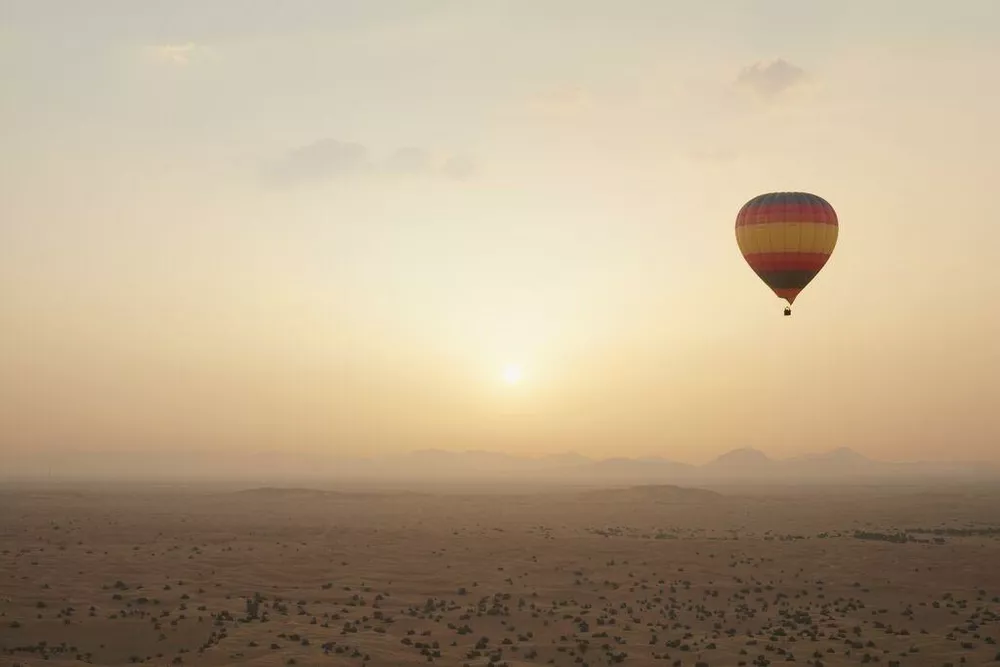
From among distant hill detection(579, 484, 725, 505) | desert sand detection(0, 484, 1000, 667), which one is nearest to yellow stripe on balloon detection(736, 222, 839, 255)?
desert sand detection(0, 484, 1000, 667)

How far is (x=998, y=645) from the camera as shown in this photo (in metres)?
28.0

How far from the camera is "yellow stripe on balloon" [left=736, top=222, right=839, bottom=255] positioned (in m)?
41.2

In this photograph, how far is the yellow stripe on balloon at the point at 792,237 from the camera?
41219 mm

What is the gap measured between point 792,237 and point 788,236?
195 mm

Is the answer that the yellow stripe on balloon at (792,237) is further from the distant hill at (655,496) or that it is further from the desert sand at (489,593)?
the distant hill at (655,496)

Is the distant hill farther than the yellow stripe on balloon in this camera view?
Yes

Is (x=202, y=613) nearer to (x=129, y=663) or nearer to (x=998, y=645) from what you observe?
(x=129, y=663)

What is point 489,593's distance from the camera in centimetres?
3888

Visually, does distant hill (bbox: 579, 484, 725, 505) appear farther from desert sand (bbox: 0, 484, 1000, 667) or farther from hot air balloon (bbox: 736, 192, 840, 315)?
hot air balloon (bbox: 736, 192, 840, 315)

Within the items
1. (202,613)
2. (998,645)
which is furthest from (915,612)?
(202,613)

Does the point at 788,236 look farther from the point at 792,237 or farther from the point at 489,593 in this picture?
the point at 489,593

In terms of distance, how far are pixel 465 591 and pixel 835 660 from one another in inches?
701

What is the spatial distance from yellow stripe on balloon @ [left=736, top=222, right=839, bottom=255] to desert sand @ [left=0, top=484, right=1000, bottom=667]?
53.8ft

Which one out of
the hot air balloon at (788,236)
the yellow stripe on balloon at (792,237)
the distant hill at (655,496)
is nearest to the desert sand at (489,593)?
the hot air balloon at (788,236)
